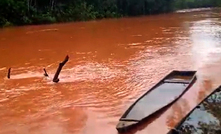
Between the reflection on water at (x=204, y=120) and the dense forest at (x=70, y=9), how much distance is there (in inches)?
884

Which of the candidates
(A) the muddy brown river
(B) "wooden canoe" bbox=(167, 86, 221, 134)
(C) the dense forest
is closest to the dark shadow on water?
(A) the muddy brown river

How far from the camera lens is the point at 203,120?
18.8ft

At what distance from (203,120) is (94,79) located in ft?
15.9

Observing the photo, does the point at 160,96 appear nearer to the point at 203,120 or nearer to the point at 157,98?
the point at 157,98

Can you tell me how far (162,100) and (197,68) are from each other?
A: 12.6ft

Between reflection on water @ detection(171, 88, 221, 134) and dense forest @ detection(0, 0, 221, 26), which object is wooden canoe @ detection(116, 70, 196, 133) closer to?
reflection on water @ detection(171, 88, 221, 134)

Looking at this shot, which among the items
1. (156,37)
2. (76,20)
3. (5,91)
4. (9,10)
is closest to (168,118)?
(5,91)

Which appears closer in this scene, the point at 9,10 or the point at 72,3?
the point at 9,10

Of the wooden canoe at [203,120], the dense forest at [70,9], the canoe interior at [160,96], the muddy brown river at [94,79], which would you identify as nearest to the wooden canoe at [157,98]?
the canoe interior at [160,96]

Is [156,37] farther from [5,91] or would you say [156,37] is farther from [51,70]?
[5,91]

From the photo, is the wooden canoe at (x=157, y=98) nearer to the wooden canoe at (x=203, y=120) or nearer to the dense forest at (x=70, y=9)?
the wooden canoe at (x=203, y=120)

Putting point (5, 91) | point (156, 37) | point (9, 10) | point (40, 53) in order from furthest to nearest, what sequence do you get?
point (9, 10), point (156, 37), point (40, 53), point (5, 91)

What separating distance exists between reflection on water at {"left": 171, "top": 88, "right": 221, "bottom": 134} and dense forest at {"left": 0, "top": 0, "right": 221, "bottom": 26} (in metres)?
22.5

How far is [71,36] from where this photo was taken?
2023cm
